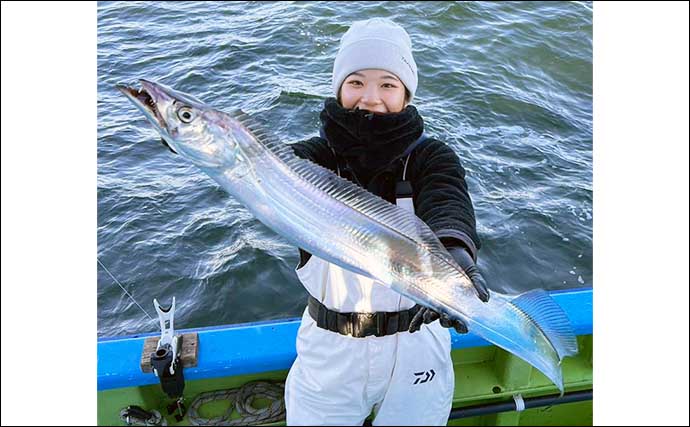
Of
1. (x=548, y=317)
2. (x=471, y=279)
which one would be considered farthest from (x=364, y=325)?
(x=548, y=317)

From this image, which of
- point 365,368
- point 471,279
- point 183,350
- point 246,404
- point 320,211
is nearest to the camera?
point 320,211

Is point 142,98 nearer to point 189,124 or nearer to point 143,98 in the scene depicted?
point 143,98

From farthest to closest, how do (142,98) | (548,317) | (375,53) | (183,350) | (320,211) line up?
(183,350), (375,53), (548,317), (320,211), (142,98)

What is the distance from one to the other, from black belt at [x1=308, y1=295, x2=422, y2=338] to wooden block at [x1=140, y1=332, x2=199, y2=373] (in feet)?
3.39

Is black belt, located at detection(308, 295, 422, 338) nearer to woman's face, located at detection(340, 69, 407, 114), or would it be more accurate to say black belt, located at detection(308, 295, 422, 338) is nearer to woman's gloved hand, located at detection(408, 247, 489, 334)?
woman's gloved hand, located at detection(408, 247, 489, 334)

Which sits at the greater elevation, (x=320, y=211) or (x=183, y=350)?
(x=320, y=211)

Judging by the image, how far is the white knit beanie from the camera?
2934 millimetres

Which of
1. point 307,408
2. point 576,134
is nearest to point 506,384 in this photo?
point 307,408

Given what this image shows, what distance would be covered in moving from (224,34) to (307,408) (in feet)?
28.7

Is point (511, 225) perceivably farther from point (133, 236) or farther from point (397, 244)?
point (397, 244)

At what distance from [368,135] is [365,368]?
43.8 inches

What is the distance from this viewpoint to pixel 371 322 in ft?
8.85

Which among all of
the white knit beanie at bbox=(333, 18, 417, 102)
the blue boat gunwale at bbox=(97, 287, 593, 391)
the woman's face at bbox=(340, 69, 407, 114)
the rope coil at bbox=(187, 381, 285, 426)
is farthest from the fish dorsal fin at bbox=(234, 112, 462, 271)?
the rope coil at bbox=(187, 381, 285, 426)

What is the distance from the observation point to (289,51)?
9641 mm
